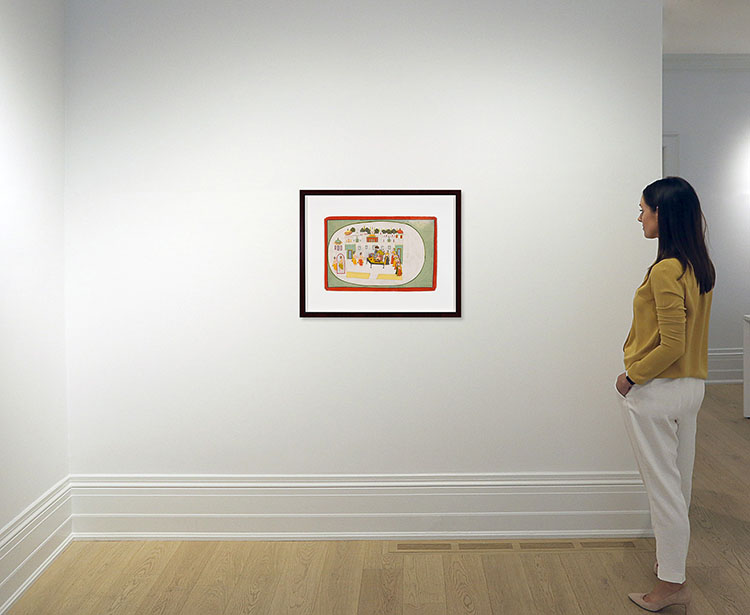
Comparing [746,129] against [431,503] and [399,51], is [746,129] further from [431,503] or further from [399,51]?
[431,503]

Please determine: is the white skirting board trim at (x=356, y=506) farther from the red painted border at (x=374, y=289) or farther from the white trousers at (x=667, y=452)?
the red painted border at (x=374, y=289)

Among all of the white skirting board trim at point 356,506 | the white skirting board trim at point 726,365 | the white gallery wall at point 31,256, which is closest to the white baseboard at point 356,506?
the white skirting board trim at point 356,506

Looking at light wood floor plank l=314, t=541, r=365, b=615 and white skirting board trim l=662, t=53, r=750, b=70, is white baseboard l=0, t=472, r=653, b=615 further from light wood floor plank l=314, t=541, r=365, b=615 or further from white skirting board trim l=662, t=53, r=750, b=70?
white skirting board trim l=662, t=53, r=750, b=70

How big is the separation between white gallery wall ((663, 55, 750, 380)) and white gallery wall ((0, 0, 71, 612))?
5413 mm

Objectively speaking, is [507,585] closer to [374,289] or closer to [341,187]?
[374,289]

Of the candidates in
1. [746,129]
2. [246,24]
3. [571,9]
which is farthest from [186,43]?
[746,129]

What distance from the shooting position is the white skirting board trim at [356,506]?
10.4 ft

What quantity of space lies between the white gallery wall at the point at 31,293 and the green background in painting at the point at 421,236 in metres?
1.21

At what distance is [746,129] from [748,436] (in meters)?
3.23

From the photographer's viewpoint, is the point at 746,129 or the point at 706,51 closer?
the point at 706,51

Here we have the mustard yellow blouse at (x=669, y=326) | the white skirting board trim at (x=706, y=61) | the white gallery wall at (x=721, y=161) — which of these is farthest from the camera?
the white gallery wall at (x=721, y=161)

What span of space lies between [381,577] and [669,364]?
4.62 feet

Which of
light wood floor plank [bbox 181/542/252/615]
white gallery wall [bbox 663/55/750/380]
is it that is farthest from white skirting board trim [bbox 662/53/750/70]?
light wood floor plank [bbox 181/542/252/615]

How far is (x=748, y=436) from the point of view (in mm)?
4789
